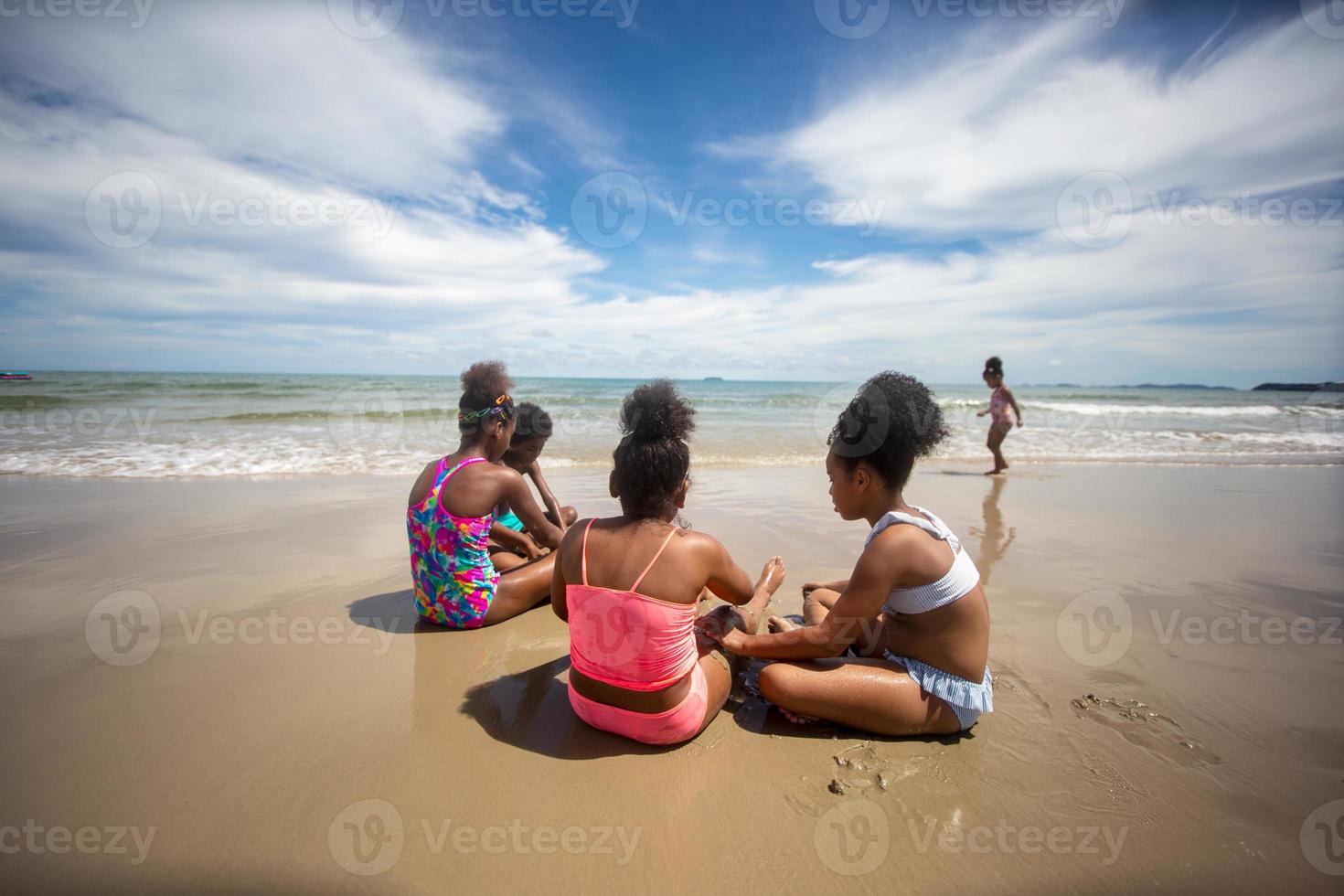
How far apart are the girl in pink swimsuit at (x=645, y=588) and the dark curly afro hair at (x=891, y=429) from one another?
81 centimetres

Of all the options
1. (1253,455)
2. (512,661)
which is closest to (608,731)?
(512,661)

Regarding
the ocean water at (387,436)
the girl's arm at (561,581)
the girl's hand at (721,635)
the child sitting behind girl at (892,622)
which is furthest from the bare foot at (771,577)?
the ocean water at (387,436)

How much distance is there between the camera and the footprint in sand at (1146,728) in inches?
97.8

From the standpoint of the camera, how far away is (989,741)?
8.61 feet

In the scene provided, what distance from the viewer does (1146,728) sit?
270cm

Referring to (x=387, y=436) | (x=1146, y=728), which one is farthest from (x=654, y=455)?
(x=387, y=436)

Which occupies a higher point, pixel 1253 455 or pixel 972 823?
pixel 1253 455

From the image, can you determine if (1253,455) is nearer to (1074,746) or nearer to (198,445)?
(1074,746)

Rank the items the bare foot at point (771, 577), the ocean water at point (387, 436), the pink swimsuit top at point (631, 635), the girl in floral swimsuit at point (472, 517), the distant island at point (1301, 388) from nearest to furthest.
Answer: the pink swimsuit top at point (631, 635) < the bare foot at point (771, 577) < the girl in floral swimsuit at point (472, 517) < the ocean water at point (387, 436) < the distant island at point (1301, 388)

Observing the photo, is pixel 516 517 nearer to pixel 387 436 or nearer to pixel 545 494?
pixel 545 494

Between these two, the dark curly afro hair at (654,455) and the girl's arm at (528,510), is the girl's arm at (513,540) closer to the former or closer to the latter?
the girl's arm at (528,510)

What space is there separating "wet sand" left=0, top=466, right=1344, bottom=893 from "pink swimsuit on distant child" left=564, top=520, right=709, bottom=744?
0.15 m

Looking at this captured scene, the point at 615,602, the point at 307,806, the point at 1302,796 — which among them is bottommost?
the point at 307,806

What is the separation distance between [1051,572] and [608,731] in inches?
166
